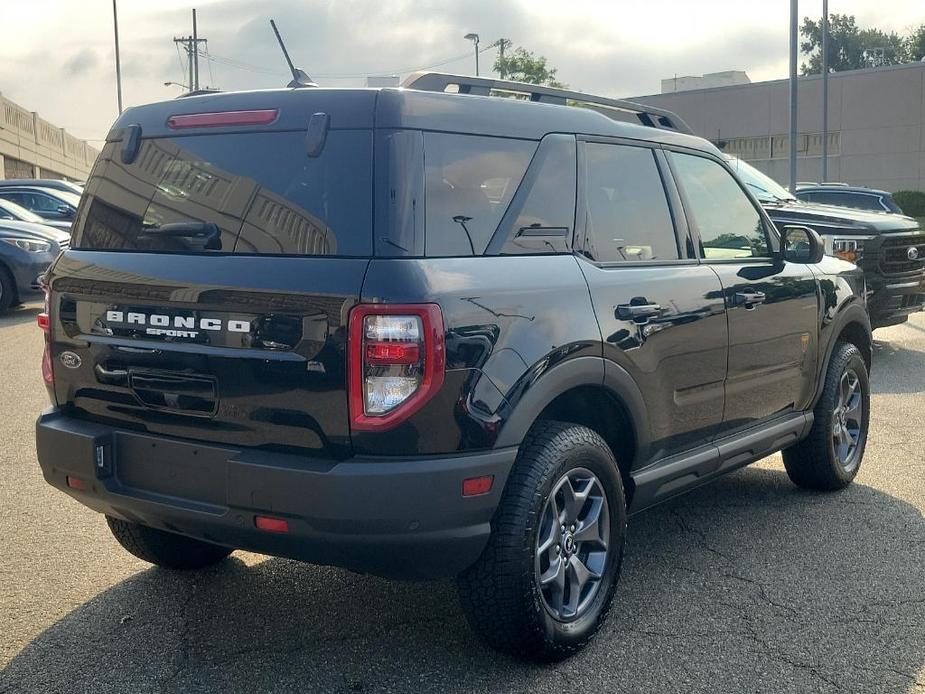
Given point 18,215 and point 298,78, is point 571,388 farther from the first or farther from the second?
point 18,215

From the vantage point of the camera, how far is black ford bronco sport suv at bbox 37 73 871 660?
3105mm

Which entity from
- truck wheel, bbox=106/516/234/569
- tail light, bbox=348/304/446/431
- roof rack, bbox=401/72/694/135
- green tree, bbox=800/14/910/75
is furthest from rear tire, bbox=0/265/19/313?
green tree, bbox=800/14/910/75

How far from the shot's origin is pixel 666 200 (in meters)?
4.38

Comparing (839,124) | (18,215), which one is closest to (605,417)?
(18,215)

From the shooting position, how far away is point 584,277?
3736 mm

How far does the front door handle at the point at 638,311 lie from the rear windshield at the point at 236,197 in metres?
1.12

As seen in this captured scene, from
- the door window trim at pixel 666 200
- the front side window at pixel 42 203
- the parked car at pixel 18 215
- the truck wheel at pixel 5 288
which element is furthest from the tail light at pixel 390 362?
the front side window at pixel 42 203

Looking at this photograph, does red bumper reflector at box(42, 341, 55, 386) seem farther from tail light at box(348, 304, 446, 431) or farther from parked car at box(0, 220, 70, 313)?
parked car at box(0, 220, 70, 313)

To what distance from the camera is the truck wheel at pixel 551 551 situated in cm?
334

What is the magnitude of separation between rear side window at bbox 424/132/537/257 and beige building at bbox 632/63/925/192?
4139 centimetres

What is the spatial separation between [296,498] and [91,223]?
4.82 ft

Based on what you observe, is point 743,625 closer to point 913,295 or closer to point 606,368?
point 606,368

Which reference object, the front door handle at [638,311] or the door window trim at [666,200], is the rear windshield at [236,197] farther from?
the front door handle at [638,311]

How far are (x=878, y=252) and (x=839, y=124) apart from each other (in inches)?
1408
